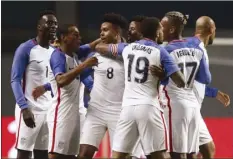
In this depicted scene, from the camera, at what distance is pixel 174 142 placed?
21.6ft

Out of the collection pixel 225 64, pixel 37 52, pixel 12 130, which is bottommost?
pixel 12 130

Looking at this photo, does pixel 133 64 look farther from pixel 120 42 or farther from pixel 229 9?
pixel 229 9

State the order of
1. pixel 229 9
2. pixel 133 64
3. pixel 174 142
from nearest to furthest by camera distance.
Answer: pixel 133 64 < pixel 174 142 < pixel 229 9

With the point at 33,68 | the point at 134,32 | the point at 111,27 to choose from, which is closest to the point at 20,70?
the point at 33,68

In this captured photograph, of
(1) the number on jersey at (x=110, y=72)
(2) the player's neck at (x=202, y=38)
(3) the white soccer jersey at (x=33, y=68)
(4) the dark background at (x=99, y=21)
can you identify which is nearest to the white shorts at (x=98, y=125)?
(1) the number on jersey at (x=110, y=72)

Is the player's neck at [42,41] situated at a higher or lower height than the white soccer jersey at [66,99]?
higher

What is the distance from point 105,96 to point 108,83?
0.42 feet

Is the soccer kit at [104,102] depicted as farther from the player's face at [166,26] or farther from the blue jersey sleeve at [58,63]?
the player's face at [166,26]

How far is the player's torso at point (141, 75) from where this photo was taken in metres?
6.10

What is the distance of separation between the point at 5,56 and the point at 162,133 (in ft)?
21.7

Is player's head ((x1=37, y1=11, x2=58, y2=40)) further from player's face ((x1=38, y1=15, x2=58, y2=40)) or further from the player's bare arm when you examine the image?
the player's bare arm

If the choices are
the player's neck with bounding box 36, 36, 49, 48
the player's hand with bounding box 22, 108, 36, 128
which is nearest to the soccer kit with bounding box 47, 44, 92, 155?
the player's hand with bounding box 22, 108, 36, 128

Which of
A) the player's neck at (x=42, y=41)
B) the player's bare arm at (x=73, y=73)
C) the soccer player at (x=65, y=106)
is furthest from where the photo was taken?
the player's neck at (x=42, y=41)

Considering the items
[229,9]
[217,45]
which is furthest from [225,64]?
[229,9]
